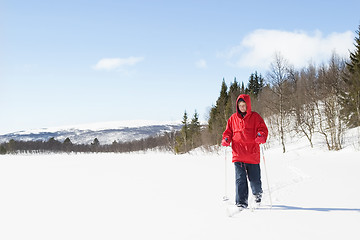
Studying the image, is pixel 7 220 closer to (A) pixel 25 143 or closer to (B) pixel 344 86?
(B) pixel 344 86

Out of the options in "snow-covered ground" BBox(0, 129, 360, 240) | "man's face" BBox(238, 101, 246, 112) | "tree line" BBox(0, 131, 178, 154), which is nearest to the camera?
"snow-covered ground" BBox(0, 129, 360, 240)

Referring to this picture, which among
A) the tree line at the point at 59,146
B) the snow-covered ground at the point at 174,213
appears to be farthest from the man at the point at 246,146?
the tree line at the point at 59,146

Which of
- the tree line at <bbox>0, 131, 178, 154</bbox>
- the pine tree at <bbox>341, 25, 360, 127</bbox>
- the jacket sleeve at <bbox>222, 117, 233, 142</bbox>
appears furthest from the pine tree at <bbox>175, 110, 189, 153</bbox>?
the jacket sleeve at <bbox>222, 117, 233, 142</bbox>

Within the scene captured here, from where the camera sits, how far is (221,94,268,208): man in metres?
4.47

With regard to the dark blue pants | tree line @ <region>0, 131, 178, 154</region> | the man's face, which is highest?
the man's face

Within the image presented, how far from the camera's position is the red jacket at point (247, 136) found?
4.51 m

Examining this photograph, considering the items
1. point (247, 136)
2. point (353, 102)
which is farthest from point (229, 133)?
point (353, 102)

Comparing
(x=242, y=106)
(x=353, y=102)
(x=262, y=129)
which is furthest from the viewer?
(x=353, y=102)

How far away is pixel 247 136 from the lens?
4.55 meters

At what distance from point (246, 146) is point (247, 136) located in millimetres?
168

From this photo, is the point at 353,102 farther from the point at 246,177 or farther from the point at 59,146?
the point at 59,146

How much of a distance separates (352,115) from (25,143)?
11000 centimetres

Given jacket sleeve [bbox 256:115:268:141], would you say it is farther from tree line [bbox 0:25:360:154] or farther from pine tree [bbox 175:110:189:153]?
pine tree [bbox 175:110:189:153]

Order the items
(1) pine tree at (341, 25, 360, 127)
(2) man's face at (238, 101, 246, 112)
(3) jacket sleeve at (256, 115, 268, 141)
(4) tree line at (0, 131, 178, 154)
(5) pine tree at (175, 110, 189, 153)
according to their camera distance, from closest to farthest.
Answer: (3) jacket sleeve at (256, 115, 268, 141), (2) man's face at (238, 101, 246, 112), (1) pine tree at (341, 25, 360, 127), (5) pine tree at (175, 110, 189, 153), (4) tree line at (0, 131, 178, 154)
